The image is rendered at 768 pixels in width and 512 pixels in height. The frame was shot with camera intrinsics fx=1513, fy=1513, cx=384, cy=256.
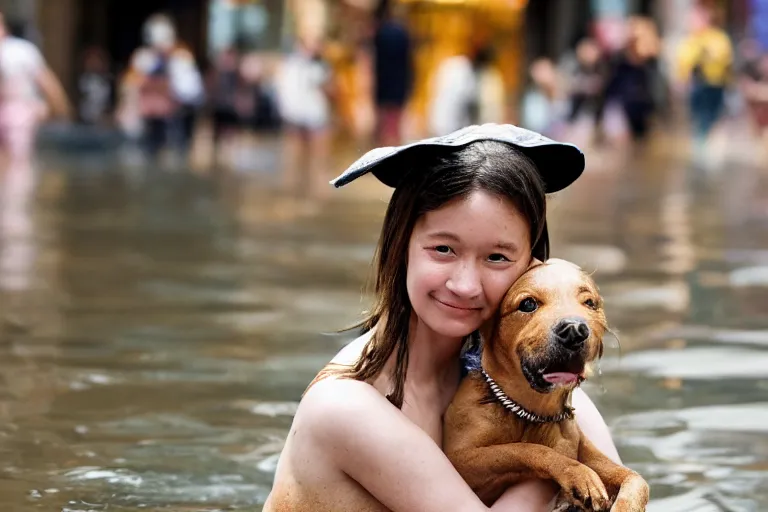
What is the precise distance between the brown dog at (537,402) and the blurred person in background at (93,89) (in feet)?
98.2

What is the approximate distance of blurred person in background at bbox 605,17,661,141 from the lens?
23125 millimetres

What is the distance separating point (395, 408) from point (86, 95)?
30.5 m

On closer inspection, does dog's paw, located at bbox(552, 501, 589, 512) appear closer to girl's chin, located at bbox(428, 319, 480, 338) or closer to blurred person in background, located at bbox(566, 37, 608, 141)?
girl's chin, located at bbox(428, 319, 480, 338)

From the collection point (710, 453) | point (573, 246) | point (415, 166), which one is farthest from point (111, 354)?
point (573, 246)

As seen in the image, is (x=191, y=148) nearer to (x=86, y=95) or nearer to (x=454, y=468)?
(x=86, y=95)

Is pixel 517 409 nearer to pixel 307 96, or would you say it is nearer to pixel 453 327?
pixel 453 327

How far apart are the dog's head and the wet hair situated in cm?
16

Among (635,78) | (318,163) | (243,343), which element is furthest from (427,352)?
(635,78)

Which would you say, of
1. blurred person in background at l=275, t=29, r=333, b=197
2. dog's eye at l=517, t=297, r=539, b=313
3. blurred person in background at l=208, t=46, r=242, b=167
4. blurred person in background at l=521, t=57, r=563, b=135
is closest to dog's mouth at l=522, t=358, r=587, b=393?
dog's eye at l=517, t=297, r=539, b=313

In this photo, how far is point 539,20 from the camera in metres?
54.0

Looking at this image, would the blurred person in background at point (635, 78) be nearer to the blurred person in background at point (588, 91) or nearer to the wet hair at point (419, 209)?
the blurred person in background at point (588, 91)

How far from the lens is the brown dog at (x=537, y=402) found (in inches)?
115

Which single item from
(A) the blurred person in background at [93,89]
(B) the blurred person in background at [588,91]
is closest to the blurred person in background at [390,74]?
(B) the blurred person in background at [588,91]

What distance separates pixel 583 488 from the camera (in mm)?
2902
